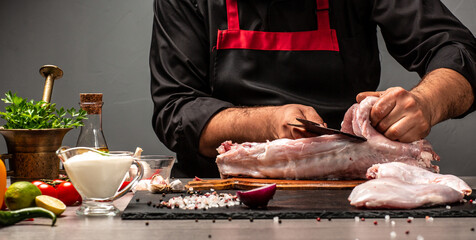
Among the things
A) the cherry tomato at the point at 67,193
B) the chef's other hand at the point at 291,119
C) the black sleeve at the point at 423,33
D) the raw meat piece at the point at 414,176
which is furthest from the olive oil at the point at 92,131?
the black sleeve at the point at 423,33

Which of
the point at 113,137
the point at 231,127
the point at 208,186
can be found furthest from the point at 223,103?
the point at 113,137

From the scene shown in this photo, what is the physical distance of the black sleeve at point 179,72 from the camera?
7.59 feet

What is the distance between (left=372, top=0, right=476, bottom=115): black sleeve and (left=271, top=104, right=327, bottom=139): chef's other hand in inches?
22.7

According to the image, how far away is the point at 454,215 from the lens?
134 cm

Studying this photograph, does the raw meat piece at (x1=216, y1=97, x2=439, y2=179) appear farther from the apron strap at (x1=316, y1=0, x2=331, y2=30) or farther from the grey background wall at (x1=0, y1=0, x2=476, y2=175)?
the grey background wall at (x1=0, y1=0, x2=476, y2=175)

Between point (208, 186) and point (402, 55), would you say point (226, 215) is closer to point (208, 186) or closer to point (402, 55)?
point (208, 186)

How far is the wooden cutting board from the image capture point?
5.57ft

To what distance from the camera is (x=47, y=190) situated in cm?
150

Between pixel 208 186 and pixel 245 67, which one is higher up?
pixel 245 67

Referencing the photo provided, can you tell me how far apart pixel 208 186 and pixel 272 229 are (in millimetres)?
520

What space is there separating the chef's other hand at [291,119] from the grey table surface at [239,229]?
24.8 inches

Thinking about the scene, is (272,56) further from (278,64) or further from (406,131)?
(406,131)

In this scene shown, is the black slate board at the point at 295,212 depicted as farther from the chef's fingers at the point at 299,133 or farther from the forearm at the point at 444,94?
the forearm at the point at 444,94

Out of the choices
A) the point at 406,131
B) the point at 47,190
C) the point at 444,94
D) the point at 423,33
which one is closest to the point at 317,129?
the point at 406,131
